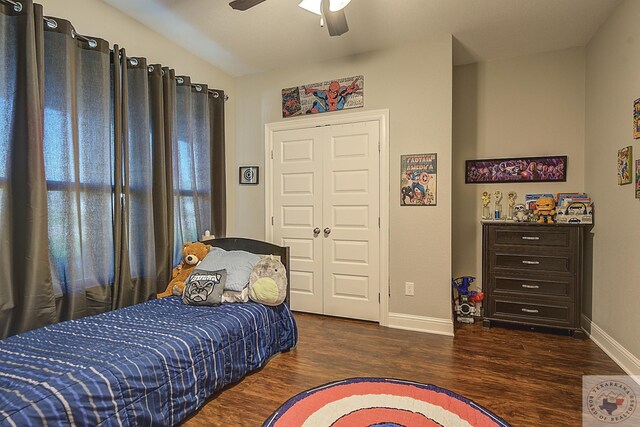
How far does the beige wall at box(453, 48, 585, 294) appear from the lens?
3.38m

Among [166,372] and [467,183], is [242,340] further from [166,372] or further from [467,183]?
[467,183]

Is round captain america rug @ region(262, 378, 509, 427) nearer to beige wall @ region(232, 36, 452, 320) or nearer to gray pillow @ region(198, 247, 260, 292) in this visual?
gray pillow @ region(198, 247, 260, 292)

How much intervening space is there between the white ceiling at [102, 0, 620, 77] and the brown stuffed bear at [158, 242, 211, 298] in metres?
1.87

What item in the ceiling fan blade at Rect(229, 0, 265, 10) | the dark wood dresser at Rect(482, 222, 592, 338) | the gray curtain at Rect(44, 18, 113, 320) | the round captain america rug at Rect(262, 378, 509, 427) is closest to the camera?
the round captain america rug at Rect(262, 378, 509, 427)

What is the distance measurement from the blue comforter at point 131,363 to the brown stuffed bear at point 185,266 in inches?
9.0

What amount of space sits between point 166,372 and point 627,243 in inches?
120

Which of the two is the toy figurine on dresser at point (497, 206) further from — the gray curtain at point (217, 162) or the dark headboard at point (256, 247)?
the gray curtain at point (217, 162)

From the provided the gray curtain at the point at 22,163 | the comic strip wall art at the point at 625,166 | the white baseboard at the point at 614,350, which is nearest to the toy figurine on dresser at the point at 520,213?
the comic strip wall art at the point at 625,166

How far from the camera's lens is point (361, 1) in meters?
2.57

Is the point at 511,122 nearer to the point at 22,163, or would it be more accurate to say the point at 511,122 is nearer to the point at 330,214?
the point at 330,214

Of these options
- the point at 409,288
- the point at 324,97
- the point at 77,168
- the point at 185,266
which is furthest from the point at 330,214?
the point at 77,168

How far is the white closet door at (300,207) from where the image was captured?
365 cm

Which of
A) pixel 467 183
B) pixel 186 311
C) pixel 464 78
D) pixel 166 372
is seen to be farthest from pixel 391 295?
pixel 464 78

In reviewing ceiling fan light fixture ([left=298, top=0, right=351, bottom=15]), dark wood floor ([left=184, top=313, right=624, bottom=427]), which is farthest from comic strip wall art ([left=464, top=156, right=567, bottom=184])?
ceiling fan light fixture ([left=298, top=0, right=351, bottom=15])
